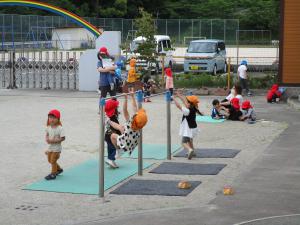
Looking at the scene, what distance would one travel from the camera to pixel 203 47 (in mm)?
35688

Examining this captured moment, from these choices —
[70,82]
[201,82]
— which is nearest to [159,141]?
[201,82]

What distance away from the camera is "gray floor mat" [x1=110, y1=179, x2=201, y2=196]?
10.1 m

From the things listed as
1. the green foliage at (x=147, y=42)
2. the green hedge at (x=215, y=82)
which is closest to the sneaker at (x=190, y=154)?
the green hedge at (x=215, y=82)

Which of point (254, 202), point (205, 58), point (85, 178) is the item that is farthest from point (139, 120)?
point (205, 58)

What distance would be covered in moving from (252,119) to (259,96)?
7.77 m

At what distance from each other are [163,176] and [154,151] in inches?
95.5

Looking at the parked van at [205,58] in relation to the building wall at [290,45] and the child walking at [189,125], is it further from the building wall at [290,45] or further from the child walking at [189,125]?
the child walking at [189,125]

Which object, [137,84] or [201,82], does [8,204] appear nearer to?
[137,84]

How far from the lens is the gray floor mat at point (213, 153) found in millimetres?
13203

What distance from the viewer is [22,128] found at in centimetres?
1686

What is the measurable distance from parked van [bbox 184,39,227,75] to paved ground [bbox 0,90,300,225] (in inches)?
557

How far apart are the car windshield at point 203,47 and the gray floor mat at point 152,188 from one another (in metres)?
24.9

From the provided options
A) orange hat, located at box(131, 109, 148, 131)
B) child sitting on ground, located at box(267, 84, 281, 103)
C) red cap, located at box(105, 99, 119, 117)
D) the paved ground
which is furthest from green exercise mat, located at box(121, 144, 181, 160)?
child sitting on ground, located at box(267, 84, 281, 103)

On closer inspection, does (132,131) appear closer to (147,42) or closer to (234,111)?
(234,111)
